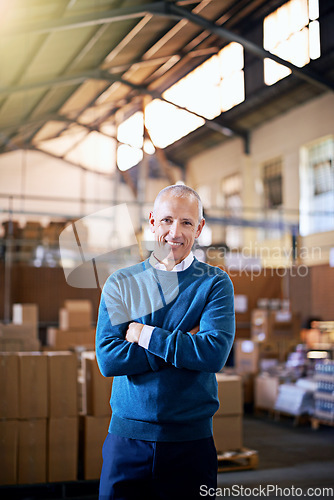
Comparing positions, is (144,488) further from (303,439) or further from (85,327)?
(85,327)

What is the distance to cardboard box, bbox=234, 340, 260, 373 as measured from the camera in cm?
844

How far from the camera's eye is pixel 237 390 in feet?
15.3

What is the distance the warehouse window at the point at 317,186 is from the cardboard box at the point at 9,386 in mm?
8969

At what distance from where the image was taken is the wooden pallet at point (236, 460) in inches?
180

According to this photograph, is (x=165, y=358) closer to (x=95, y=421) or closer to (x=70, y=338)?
(x=95, y=421)

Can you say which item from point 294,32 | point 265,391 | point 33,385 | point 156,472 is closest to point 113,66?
point 294,32

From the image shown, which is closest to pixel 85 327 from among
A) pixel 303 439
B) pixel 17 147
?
pixel 303 439

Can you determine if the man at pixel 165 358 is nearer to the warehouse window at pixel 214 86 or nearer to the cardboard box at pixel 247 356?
the cardboard box at pixel 247 356

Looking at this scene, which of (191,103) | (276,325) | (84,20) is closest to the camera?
(84,20)

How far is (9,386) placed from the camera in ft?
13.0

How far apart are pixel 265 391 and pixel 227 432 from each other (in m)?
3.10

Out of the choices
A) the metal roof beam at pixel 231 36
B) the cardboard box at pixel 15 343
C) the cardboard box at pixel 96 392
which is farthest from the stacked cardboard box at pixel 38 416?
the metal roof beam at pixel 231 36

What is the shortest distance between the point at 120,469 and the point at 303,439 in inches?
197

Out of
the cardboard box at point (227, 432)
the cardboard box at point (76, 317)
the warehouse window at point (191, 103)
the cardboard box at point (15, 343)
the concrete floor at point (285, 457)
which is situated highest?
the warehouse window at point (191, 103)
